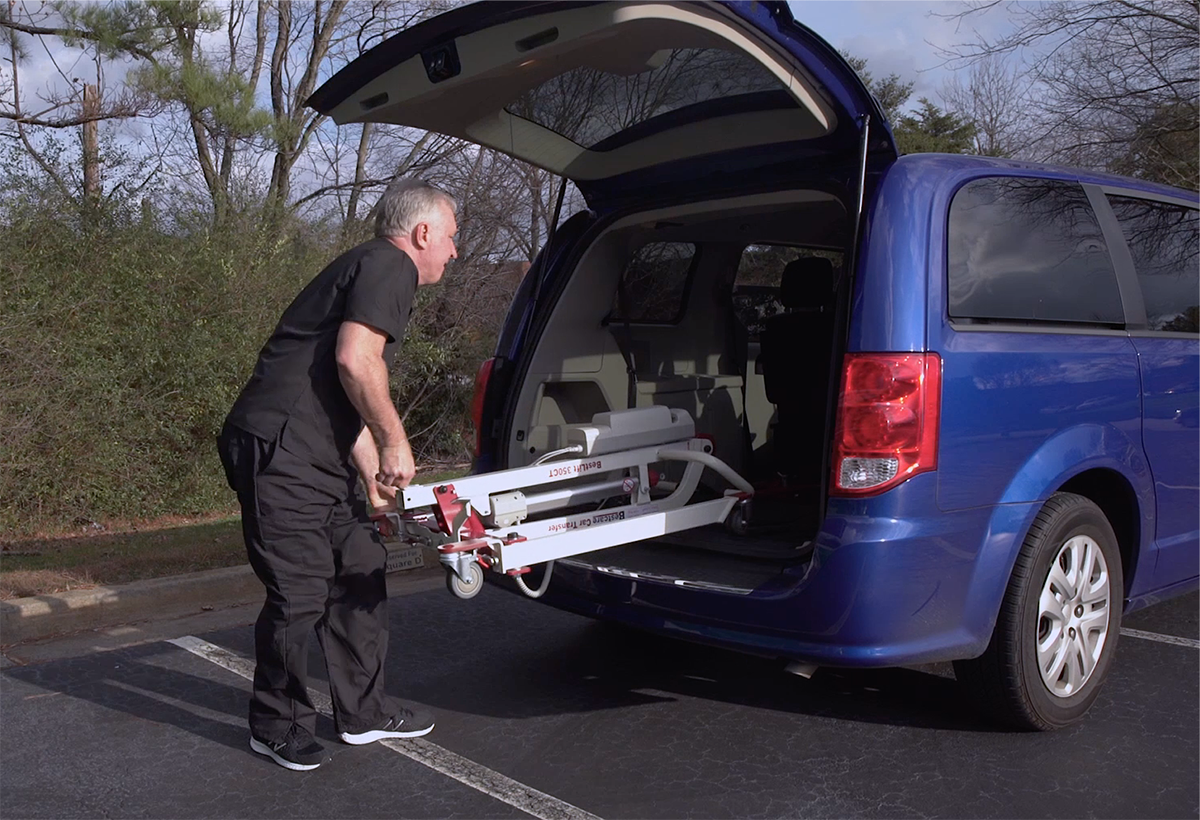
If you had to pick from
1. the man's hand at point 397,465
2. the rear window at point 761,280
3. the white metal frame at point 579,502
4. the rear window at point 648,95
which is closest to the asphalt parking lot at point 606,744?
the white metal frame at point 579,502

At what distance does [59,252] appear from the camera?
855cm

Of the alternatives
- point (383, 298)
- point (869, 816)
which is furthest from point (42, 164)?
point (869, 816)

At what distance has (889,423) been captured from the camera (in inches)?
129

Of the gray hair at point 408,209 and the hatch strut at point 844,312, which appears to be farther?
the gray hair at point 408,209

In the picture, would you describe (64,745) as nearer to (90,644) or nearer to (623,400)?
(90,644)

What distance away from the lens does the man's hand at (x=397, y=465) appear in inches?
138

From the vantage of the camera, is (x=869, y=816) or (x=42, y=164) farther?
(x=42, y=164)

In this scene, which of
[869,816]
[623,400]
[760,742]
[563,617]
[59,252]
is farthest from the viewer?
[59,252]

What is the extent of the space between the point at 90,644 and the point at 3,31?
8414 mm

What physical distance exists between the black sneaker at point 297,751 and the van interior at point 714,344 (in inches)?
48.0

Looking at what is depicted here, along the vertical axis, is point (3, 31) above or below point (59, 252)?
above

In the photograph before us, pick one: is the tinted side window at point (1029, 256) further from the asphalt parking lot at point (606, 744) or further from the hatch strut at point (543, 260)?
the hatch strut at point (543, 260)

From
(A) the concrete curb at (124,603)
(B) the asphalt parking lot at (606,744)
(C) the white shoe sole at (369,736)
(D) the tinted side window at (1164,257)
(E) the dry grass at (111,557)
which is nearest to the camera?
(B) the asphalt parking lot at (606,744)

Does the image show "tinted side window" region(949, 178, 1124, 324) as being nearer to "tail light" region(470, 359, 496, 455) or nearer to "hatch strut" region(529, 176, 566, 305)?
"hatch strut" region(529, 176, 566, 305)
